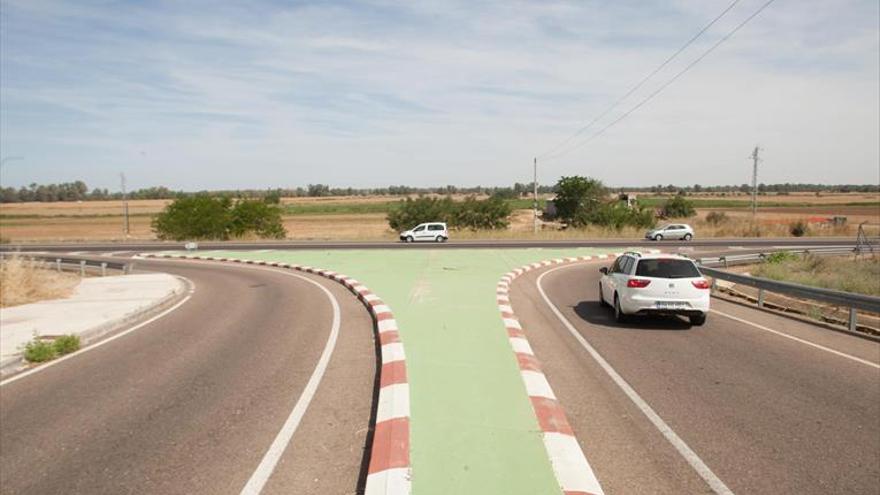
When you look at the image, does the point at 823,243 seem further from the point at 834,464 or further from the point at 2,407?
the point at 2,407

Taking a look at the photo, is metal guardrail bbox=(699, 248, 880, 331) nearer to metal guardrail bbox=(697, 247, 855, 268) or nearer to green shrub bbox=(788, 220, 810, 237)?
metal guardrail bbox=(697, 247, 855, 268)

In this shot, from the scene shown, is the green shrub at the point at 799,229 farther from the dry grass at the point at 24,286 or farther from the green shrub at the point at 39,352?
the green shrub at the point at 39,352

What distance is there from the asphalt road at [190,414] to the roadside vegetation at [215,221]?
45.9 m

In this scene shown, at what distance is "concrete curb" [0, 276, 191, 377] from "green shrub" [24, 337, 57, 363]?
109mm

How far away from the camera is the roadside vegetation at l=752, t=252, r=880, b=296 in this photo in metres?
18.4

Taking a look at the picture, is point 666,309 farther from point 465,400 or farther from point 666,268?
point 465,400

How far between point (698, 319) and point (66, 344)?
11777mm

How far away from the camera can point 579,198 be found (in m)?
62.3

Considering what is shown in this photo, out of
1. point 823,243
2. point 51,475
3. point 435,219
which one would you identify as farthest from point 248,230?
point 51,475

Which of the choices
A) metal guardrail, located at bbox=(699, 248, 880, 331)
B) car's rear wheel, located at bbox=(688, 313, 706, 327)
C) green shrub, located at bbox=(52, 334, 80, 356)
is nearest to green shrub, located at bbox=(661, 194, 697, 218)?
metal guardrail, located at bbox=(699, 248, 880, 331)

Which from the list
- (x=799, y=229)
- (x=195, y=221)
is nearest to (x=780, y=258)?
(x=799, y=229)

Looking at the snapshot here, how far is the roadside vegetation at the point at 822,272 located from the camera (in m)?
18.4

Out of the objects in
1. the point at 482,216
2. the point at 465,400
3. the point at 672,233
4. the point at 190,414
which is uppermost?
the point at 482,216

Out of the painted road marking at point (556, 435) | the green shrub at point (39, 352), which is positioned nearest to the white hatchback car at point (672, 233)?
the painted road marking at point (556, 435)
